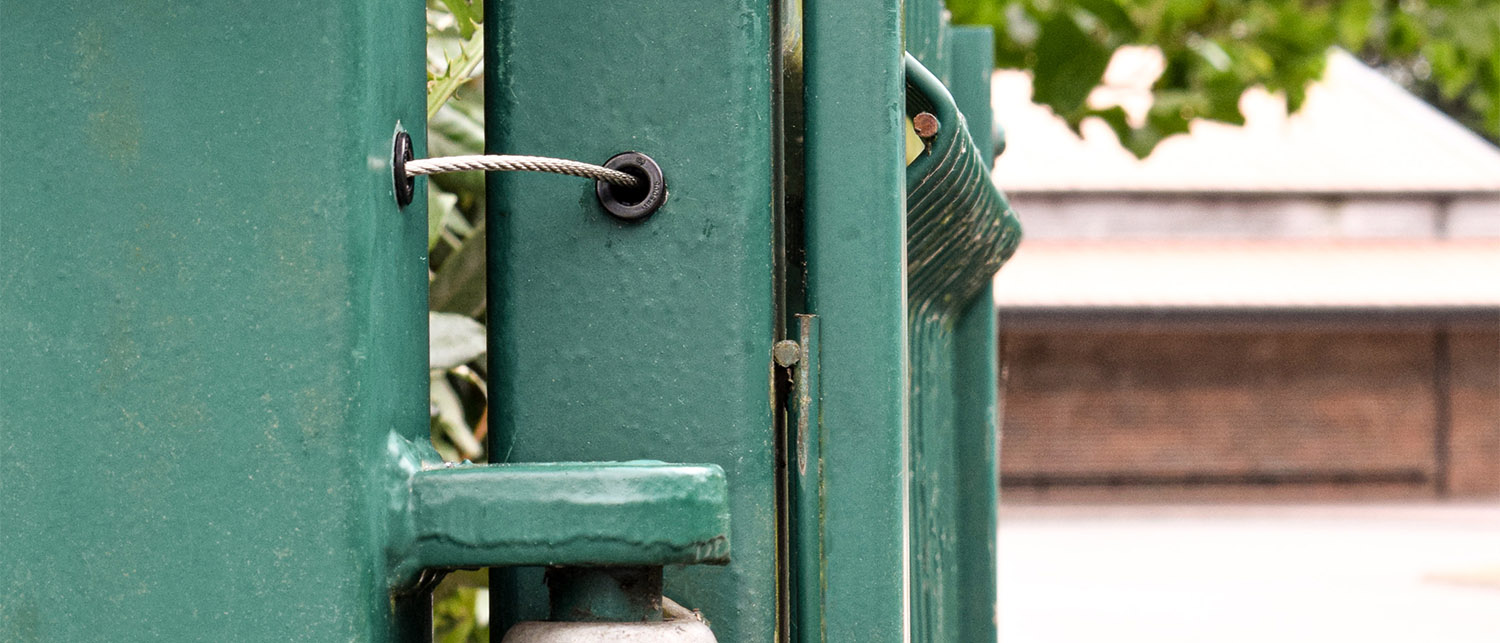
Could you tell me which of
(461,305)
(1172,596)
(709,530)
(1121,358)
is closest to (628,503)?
(709,530)

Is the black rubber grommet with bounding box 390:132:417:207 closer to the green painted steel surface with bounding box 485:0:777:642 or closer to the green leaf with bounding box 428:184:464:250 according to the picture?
the green painted steel surface with bounding box 485:0:777:642

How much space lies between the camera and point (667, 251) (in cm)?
61

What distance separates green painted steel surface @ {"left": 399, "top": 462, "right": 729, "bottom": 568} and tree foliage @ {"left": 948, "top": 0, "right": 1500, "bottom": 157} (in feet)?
8.33

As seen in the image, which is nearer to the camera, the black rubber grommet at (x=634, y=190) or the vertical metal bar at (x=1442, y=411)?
the black rubber grommet at (x=634, y=190)

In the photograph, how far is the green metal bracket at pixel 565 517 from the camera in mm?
542

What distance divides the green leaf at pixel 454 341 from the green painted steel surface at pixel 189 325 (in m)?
0.56

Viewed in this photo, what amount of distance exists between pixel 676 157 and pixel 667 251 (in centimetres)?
4

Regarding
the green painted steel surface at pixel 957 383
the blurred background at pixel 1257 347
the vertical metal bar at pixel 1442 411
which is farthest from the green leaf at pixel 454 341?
the vertical metal bar at pixel 1442 411

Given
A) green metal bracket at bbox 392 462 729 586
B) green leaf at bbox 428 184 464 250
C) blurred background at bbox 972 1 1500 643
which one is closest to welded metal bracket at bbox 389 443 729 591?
green metal bracket at bbox 392 462 729 586

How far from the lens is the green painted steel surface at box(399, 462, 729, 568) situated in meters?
0.54

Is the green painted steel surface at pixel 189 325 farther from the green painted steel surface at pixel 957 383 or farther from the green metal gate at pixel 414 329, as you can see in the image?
the green painted steel surface at pixel 957 383

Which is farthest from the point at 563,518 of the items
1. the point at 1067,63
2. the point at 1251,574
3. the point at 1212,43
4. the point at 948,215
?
the point at 1251,574

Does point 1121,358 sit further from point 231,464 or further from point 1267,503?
point 231,464

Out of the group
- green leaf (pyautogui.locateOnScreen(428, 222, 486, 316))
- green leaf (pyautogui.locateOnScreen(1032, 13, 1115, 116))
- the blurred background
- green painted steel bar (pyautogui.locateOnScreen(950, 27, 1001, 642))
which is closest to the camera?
green painted steel bar (pyautogui.locateOnScreen(950, 27, 1001, 642))
